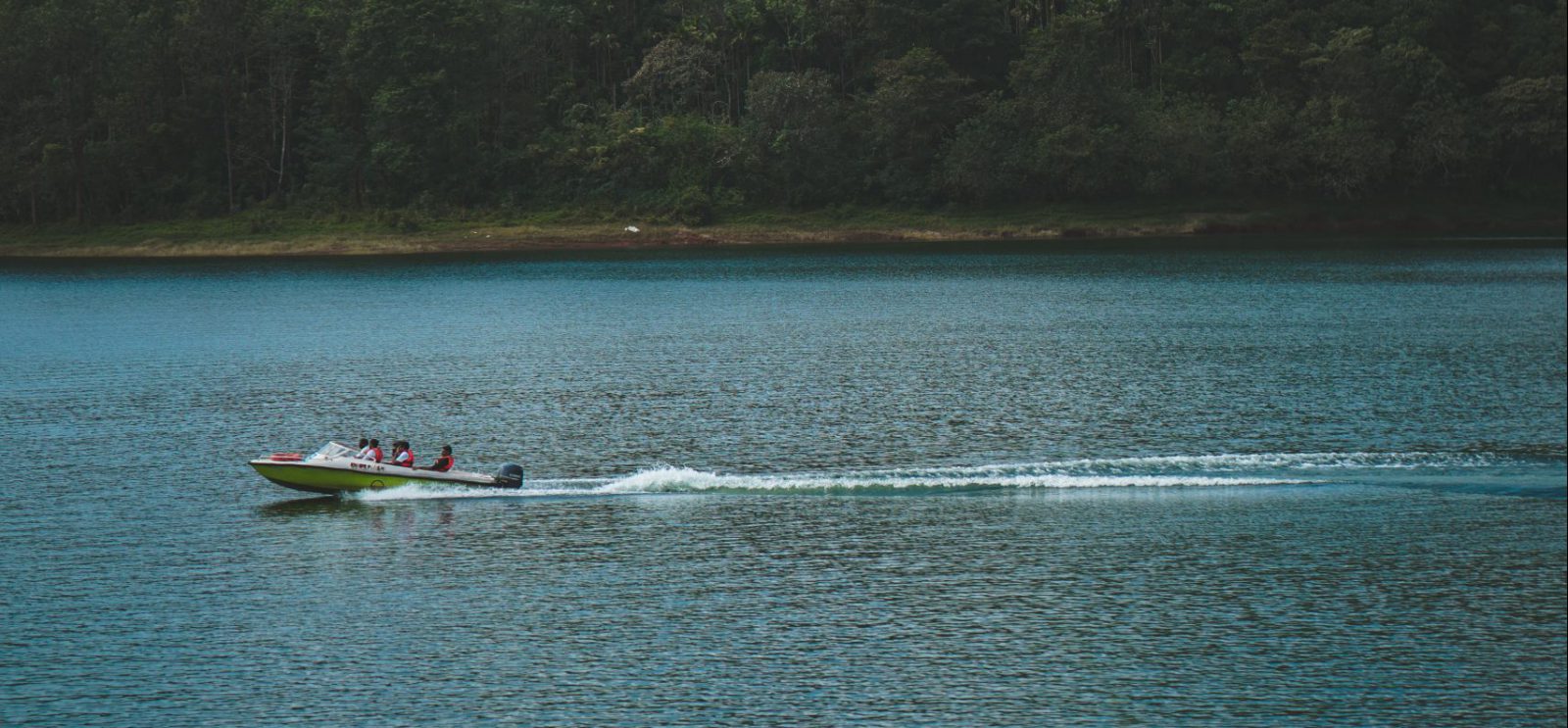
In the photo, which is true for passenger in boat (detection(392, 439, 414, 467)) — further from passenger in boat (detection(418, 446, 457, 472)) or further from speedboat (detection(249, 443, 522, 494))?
passenger in boat (detection(418, 446, 457, 472))

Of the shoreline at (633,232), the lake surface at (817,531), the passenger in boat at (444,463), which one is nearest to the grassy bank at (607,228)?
the shoreline at (633,232)

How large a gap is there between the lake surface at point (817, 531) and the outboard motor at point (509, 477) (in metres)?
0.51

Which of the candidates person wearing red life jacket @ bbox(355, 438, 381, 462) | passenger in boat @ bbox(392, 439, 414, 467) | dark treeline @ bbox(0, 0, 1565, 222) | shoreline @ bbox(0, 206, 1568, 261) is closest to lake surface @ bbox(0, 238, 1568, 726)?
passenger in boat @ bbox(392, 439, 414, 467)

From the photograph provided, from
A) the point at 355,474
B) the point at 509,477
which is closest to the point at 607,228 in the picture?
the point at 355,474

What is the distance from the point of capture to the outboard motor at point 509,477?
→ 47562mm

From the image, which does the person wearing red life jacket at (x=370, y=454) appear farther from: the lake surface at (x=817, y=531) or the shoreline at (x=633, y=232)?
the shoreline at (x=633, y=232)

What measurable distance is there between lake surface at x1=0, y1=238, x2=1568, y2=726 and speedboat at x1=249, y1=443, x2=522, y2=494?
572 mm

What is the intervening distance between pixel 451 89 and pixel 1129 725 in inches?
5459

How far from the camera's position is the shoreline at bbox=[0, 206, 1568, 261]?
5989 inches

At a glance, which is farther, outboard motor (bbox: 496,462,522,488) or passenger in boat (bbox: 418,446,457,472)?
passenger in boat (bbox: 418,446,457,472)

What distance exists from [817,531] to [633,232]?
117 meters

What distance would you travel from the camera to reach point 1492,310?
84.9 metres

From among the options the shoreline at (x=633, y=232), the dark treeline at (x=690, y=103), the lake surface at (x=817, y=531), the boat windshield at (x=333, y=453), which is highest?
the dark treeline at (x=690, y=103)

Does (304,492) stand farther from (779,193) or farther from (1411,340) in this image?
(779,193)
